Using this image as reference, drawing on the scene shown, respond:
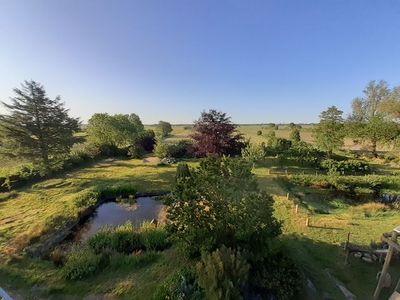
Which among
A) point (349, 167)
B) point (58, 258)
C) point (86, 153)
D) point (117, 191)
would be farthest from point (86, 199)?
point (349, 167)

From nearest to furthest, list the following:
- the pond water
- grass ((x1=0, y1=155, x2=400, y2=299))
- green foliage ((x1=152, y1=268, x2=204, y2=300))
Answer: green foliage ((x1=152, y1=268, x2=204, y2=300)), grass ((x1=0, y1=155, x2=400, y2=299)), the pond water

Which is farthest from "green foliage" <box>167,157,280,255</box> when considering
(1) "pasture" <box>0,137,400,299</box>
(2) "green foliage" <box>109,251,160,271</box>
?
(2) "green foliage" <box>109,251,160,271</box>

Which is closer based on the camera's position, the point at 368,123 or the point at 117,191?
the point at 117,191

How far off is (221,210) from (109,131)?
32277mm

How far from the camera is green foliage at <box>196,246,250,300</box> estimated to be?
717 cm

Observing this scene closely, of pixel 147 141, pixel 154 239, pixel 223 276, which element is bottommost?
pixel 154 239

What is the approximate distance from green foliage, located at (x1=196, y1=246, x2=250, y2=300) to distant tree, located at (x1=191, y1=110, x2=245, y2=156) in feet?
60.6

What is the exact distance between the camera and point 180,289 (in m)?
8.05

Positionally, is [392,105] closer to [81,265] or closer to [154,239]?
[154,239]

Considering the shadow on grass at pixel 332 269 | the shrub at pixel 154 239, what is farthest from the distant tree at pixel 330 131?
the shrub at pixel 154 239

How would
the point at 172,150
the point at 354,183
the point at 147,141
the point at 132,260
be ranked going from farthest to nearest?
the point at 147,141, the point at 172,150, the point at 354,183, the point at 132,260

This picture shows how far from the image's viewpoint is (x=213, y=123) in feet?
89.8

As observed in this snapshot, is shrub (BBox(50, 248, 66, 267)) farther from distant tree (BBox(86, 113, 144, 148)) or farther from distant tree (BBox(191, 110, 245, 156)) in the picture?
distant tree (BBox(86, 113, 144, 148))

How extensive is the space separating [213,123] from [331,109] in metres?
16.6
